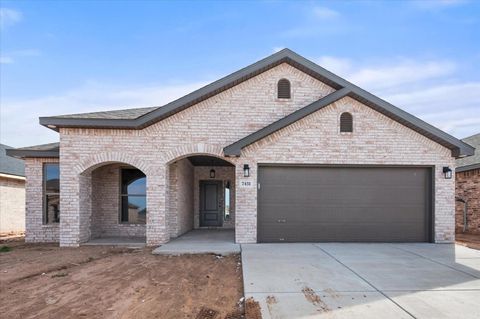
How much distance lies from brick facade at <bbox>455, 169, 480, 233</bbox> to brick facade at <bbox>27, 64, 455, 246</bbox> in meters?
5.26

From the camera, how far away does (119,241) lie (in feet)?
35.6

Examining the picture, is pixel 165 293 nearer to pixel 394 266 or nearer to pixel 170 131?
pixel 394 266

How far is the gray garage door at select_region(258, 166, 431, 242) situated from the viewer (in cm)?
1037

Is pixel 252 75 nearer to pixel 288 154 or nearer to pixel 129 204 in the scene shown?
pixel 288 154

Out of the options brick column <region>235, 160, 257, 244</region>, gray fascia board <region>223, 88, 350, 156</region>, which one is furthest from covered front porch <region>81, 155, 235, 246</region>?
gray fascia board <region>223, 88, 350, 156</region>

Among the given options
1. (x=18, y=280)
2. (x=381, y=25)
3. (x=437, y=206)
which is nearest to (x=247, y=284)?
(x=18, y=280)

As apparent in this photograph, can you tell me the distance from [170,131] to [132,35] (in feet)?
26.6

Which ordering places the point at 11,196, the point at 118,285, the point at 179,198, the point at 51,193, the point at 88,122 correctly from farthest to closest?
the point at 11,196
the point at 179,198
the point at 51,193
the point at 88,122
the point at 118,285

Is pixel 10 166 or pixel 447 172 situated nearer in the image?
pixel 447 172

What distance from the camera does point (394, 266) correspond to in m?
7.18

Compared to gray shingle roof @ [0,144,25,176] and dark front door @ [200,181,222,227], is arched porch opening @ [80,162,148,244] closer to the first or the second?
dark front door @ [200,181,222,227]

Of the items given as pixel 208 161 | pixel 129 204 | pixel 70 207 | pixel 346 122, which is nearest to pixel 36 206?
pixel 70 207

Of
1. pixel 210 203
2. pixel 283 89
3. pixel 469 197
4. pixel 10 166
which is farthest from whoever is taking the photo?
pixel 10 166

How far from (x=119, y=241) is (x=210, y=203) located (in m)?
5.65
